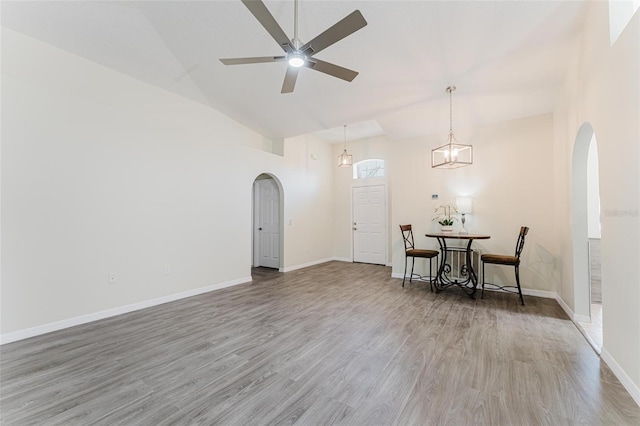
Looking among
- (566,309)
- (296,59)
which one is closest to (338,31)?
(296,59)

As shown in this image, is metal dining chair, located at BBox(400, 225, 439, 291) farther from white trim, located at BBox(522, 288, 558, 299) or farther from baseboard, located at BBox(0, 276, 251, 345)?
baseboard, located at BBox(0, 276, 251, 345)

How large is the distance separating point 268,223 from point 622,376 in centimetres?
575

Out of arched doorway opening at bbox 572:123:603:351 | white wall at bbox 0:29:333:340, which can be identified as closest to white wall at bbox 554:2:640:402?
arched doorway opening at bbox 572:123:603:351

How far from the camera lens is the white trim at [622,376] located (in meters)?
1.77

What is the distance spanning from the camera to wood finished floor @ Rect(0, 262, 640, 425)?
1674 millimetres

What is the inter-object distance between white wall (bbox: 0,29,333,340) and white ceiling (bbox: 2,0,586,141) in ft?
1.26

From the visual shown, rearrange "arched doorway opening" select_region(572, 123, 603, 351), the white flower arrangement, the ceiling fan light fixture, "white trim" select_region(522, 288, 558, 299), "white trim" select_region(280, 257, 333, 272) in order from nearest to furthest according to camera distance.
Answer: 1. the ceiling fan light fixture
2. "arched doorway opening" select_region(572, 123, 603, 351)
3. "white trim" select_region(522, 288, 558, 299)
4. the white flower arrangement
5. "white trim" select_region(280, 257, 333, 272)

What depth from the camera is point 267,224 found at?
6.50 metres

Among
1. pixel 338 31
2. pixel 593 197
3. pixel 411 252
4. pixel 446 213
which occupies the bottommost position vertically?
pixel 411 252

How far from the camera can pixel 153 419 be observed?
A: 1630mm

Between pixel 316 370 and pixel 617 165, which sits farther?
pixel 316 370

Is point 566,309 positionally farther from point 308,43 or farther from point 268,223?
point 268,223

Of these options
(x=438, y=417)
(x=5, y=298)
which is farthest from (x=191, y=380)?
(x=5, y=298)

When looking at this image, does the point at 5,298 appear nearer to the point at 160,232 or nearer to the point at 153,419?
the point at 160,232
